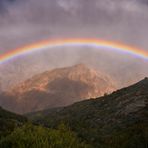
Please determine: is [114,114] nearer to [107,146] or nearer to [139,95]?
[139,95]

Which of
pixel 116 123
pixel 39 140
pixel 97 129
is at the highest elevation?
pixel 116 123

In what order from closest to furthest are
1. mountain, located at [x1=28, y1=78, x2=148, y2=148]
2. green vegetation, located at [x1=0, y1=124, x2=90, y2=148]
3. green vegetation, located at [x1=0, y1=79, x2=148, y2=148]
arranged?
green vegetation, located at [x1=0, y1=124, x2=90, y2=148]
green vegetation, located at [x1=0, y1=79, x2=148, y2=148]
mountain, located at [x1=28, y1=78, x2=148, y2=148]

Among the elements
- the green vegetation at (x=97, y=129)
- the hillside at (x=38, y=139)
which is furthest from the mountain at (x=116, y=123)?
the hillside at (x=38, y=139)

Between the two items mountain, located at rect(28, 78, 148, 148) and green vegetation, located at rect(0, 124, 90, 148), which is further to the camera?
mountain, located at rect(28, 78, 148, 148)

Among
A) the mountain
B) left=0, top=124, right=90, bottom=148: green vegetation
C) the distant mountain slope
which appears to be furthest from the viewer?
the distant mountain slope

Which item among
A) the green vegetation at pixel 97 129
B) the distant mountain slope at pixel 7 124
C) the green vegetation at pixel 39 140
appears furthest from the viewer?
the distant mountain slope at pixel 7 124

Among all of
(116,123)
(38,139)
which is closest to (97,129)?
(116,123)

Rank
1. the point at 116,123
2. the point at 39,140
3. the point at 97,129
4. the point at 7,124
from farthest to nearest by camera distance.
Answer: the point at 116,123, the point at 97,129, the point at 7,124, the point at 39,140

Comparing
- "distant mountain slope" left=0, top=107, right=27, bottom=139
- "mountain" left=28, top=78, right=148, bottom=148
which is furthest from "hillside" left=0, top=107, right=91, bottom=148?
"mountain" left=28, top=78, right=148, bottom=148

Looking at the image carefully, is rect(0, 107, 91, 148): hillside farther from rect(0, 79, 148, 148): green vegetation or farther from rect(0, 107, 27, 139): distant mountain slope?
rect(0, 107, 27, 139): distant mountain slope

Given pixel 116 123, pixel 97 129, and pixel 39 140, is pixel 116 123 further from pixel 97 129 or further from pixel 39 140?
pixel 39 140

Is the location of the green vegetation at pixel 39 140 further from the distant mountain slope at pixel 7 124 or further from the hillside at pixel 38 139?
the distant mountain slope at pixel 7 124

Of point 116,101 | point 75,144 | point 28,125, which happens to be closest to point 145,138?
point 75,144

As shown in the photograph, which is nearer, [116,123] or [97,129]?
[97,129]
